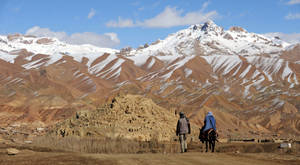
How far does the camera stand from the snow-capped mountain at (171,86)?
61.8 metres

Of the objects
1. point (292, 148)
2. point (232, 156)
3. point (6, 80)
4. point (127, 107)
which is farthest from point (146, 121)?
point (6, 80)

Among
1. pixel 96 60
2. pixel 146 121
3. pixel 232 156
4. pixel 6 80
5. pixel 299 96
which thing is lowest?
pixel 232 156

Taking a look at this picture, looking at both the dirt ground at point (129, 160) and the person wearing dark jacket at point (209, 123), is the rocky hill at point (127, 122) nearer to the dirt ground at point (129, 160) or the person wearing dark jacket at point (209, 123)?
the person wearing dark jacket at point (209, 123)

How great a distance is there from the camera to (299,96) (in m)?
81.6

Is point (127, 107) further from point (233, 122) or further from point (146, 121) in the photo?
point (233, 122)

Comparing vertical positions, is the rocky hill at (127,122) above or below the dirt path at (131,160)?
above

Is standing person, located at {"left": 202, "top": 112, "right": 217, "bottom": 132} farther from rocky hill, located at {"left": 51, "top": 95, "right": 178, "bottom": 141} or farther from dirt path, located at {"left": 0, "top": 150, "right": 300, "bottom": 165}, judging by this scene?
rocky hill, located at {"left": 51, "top": 95, "right": 178, "bottom": 141}

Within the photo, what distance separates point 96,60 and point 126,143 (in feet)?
426

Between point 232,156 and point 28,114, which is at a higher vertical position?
point 28,114

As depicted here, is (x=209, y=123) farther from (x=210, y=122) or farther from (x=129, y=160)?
(x=129, y=160)

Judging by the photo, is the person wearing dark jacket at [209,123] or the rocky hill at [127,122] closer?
the person wearing dark jacket at [209,123]

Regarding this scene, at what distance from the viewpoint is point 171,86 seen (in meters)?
102

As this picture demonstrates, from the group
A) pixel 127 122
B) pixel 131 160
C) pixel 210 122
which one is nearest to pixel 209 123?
pixel 210 122

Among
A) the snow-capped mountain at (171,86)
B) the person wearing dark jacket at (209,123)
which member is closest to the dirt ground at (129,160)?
the person wearing dark jacket at (209,123)
